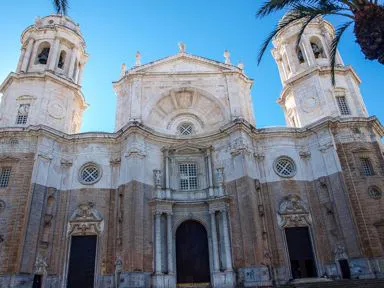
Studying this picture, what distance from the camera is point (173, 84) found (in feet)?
95.1

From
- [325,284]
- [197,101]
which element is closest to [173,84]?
[197,101]

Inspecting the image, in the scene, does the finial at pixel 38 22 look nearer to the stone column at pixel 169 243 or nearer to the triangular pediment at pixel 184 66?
the triangular pediment at pixel 184 66

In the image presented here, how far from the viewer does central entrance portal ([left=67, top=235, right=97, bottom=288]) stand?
21.8m

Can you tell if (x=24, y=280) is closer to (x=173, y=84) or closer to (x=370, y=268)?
(x=173, y=84)

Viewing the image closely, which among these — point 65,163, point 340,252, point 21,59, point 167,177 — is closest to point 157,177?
point 167,177

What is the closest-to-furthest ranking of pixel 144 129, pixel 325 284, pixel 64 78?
pixel 325 284 < pixel 144 129 < pixel 64 78

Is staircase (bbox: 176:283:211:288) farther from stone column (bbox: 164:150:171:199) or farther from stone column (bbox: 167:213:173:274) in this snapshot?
stone column (bbox: 164:150:171:199)

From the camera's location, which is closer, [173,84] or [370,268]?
[370,268]

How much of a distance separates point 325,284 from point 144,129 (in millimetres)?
15667

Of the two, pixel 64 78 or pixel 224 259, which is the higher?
pixel 64 78

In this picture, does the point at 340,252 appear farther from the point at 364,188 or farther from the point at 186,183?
the point at 186,183

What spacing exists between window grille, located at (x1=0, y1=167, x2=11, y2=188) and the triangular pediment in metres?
12.9

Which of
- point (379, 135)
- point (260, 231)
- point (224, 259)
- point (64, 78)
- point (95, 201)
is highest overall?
point (64, 78)

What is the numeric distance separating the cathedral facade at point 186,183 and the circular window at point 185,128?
0.34 feet
